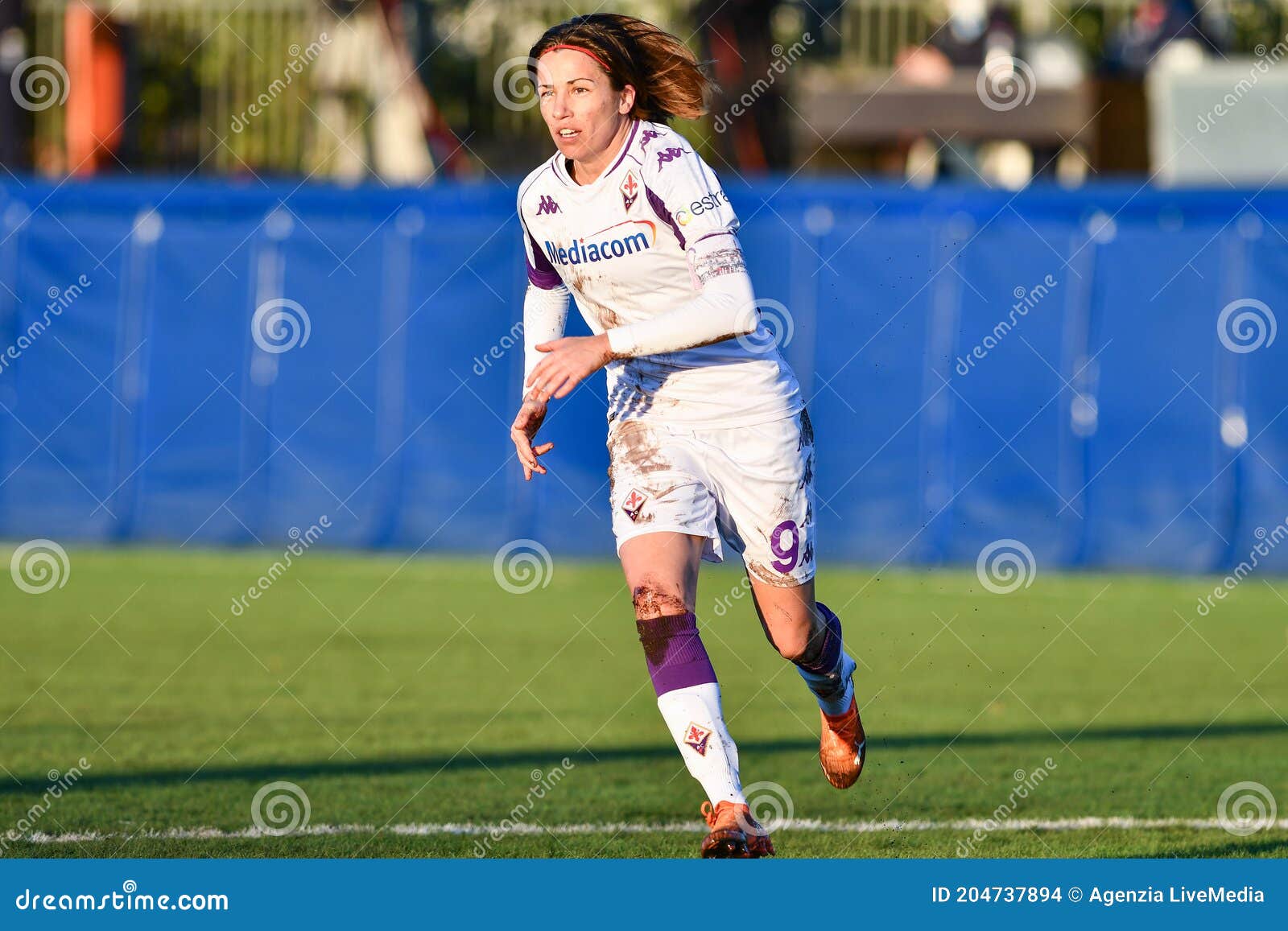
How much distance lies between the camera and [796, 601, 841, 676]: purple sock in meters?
6.22

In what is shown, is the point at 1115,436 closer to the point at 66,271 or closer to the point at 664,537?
the point at 66,271

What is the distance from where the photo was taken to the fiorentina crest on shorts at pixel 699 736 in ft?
17.6

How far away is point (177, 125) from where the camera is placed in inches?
1212

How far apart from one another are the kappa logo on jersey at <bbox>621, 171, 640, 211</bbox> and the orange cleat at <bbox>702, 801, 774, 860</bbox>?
5.69 ft

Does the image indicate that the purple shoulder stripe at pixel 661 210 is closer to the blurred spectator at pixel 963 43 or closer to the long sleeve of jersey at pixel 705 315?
the long sleeve of jersey at pixel 705 315

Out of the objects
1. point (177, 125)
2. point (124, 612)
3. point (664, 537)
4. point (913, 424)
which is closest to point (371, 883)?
point (664, 537)

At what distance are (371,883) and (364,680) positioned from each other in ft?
21.4

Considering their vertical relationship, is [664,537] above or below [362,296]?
above

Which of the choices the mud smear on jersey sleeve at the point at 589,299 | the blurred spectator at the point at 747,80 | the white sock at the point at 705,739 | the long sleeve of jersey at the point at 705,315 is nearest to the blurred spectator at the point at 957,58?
the blurred spectator at the point at 747,80

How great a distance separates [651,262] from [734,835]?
5.48ft

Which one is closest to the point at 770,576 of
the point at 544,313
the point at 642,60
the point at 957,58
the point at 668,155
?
the point at 544,313

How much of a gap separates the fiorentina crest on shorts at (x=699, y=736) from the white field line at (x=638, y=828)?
1198 millimetres

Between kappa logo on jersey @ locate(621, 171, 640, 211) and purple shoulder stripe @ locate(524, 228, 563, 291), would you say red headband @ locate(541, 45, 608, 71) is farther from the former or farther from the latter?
purple shoulder stripe @ locate(524, 228, 563, 291)

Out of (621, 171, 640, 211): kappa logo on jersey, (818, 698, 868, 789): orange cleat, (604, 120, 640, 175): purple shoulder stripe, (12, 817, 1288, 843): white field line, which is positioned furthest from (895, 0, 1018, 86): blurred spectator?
(621, 171, 640, 211): kappa logo on jersey
